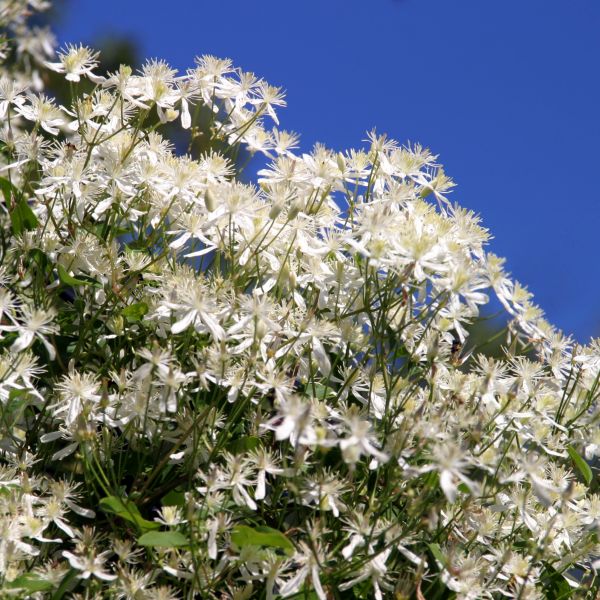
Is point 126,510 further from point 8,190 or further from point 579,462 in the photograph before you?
point 579,462

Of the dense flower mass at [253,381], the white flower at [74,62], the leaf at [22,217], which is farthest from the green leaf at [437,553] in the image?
the white flower at [74,62]

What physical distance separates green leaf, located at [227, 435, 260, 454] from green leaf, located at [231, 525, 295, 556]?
161 millimetres

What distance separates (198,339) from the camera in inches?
68.3

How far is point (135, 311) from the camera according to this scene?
1.74m

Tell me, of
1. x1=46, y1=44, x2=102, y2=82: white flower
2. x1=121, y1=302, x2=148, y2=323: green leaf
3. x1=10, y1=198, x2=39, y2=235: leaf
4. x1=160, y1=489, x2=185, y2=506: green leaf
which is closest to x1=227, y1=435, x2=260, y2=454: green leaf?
x1=160, y1=489, x2=185, y2=506: green leaf

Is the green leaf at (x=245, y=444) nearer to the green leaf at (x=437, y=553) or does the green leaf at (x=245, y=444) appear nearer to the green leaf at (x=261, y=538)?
the green leaf at (x=261, y=538)

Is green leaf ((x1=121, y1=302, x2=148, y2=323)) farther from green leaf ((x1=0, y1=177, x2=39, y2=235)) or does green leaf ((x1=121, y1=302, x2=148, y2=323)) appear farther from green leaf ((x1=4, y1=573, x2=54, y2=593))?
green leaf ((x1=4, y1=573, x2=54, y2=593))

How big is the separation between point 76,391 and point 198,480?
0.27m

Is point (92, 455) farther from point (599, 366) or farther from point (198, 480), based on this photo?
point (599, 366)

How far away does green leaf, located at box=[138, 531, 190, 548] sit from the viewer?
1.40 meters

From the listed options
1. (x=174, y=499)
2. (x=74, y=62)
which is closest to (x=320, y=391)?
(x=174, y=499)

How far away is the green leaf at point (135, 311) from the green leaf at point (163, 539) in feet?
1.47

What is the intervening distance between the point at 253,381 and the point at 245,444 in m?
0.11

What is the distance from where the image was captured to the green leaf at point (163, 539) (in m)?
1.40
